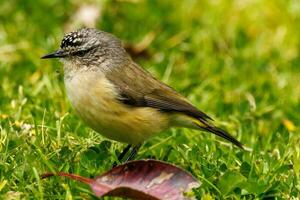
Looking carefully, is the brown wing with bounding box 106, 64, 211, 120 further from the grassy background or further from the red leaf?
the red leaf

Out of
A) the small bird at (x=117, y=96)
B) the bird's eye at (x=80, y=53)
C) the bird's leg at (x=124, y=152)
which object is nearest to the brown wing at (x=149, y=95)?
the small bird at (x=117, y=96)

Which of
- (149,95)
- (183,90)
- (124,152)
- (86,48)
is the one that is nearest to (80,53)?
(86,48)

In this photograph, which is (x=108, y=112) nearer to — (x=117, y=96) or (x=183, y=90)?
(x=117, y=96)

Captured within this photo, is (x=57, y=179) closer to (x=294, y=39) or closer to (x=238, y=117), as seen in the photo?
(x=238, y=117)

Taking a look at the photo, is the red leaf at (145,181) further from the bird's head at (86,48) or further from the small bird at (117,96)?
the bird's head at (86,48)

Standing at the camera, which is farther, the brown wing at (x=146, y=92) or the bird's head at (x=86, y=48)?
the bird's head at (x=86, y=48)

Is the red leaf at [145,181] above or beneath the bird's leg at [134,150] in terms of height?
above

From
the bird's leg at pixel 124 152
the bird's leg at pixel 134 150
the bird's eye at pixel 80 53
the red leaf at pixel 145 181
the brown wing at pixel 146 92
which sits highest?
the bird's eye at pixel 80 53
